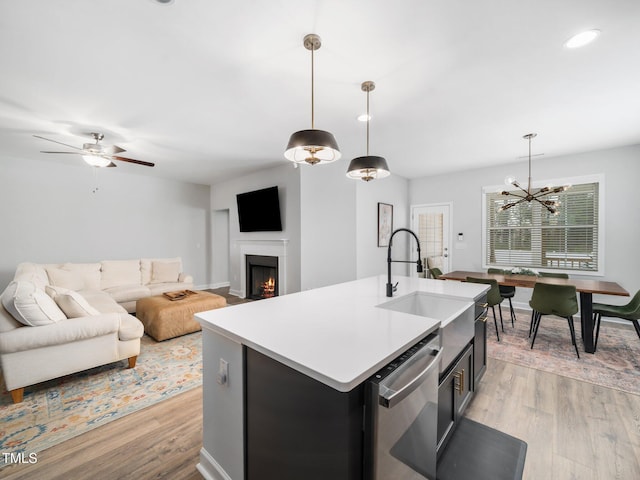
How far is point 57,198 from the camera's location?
4914 mm

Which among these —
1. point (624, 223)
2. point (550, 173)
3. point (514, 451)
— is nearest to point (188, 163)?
point (514, 451)

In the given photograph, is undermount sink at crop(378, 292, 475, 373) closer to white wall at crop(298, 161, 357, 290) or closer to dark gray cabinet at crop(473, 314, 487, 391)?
dark gray cabinet at crop(473, 314, 487, 391)

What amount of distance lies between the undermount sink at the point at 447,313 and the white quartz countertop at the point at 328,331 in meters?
0.05

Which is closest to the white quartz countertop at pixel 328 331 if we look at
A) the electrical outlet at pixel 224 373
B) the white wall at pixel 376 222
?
the electrical outlet at pixel 224 373

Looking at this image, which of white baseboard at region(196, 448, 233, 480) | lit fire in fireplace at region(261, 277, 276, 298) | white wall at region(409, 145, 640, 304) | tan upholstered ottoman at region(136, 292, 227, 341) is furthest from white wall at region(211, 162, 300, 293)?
white wall at region(409, 145, 640, 304)

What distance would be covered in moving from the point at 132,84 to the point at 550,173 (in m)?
6.12

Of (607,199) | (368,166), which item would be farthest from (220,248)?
(607,199)

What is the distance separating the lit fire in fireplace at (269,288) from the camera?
5449mm

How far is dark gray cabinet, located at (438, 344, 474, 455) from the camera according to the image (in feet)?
5.08

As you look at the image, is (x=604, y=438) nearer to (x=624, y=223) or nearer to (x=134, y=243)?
(x=624, y=223)

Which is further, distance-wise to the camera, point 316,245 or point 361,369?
point 316,245

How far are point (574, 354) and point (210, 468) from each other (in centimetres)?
383

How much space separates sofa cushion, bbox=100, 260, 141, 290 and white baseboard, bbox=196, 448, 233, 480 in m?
4.48

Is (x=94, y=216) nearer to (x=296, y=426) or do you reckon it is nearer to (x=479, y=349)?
(x=296, y=426)
